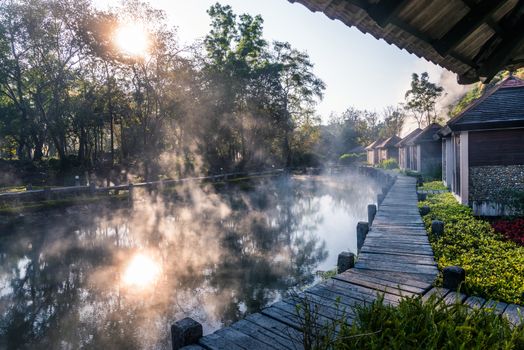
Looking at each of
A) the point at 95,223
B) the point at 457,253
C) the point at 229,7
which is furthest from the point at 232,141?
the point at 457,253

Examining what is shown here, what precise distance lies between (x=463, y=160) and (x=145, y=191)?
20046 mm

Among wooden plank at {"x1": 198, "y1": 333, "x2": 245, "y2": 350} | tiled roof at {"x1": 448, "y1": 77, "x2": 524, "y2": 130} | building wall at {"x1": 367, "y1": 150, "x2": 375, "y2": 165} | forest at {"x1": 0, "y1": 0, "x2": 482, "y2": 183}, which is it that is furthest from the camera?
building wall at {"x1": 367, "y1": 150, "x2": 375, "y2": 165}

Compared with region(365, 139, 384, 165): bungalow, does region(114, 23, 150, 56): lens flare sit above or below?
above

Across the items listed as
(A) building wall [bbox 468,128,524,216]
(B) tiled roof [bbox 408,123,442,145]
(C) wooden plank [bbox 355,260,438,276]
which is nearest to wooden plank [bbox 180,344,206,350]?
(C) wooden plank [bbox 355,260,438,276]

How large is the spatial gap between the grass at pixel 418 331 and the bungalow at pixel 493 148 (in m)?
10.6

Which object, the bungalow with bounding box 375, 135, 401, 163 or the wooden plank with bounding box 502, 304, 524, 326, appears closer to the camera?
the wooden plank with bounding box 502, 304, 524, 326

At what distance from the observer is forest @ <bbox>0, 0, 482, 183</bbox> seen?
26062 mm

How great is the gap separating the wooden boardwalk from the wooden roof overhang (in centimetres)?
237

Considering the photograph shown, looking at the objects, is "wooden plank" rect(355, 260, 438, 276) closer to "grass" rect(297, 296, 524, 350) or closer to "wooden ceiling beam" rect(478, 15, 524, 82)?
"grass" rect(297, 296, 524, 350)

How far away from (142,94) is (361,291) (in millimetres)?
29398

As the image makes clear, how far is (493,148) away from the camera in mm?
11938

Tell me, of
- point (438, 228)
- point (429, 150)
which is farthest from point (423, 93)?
point (438, 228)

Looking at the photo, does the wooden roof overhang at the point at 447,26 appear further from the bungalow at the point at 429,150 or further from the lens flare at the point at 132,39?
the lens flare at the point at 132,39

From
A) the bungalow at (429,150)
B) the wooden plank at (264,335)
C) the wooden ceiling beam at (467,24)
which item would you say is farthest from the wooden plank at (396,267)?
the bungalow at (429,150)
